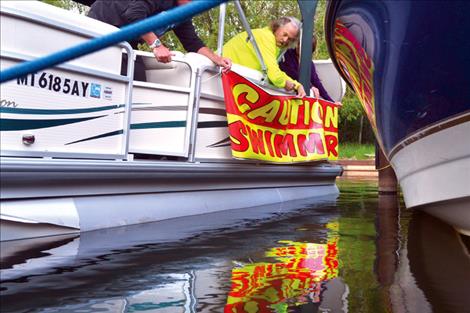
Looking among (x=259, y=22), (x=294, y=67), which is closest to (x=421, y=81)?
(x=294, y=67)

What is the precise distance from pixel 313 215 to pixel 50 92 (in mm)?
2510

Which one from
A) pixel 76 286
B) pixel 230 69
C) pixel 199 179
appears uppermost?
pixel 230 69

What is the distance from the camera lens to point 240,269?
273cm

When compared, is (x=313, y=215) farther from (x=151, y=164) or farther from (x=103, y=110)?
(x=103, y=110)

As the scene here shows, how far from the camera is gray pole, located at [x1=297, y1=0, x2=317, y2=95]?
6.44m

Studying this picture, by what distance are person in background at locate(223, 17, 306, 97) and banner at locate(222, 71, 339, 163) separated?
0.20m

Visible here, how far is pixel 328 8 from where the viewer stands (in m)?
3.32

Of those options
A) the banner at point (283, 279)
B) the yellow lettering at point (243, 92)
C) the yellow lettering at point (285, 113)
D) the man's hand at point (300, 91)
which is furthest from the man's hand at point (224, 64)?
the banner at point (283, 279)

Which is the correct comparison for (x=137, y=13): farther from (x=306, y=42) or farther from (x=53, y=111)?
(x=306, y=42)

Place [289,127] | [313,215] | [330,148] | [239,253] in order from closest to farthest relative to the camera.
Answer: [239,253], [313,215], [289,127], [330,148]

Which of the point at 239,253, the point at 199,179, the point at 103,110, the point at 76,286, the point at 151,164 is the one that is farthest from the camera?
the point at 199,179

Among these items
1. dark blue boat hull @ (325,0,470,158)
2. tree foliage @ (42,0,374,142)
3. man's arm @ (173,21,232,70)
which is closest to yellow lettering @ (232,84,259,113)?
man's arm @ (173,21,232,70)

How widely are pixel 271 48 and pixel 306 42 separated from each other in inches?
38.6

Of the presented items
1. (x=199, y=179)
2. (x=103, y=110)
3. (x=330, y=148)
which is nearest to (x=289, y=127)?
(x=330, y=148)
